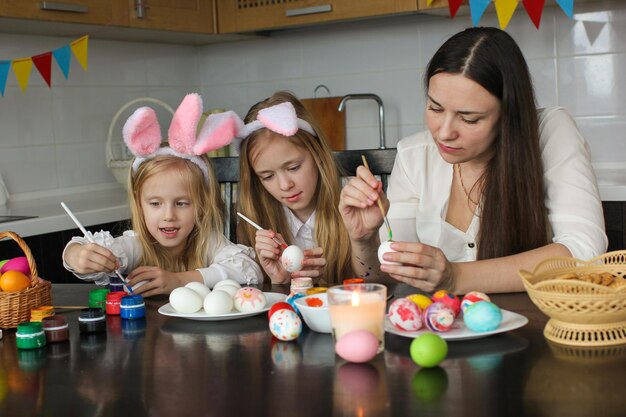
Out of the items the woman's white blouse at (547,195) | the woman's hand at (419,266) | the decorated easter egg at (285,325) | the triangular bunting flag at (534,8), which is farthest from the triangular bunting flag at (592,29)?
the decorated easter egg at (285,325)

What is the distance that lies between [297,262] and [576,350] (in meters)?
0.68

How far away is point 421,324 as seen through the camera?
4.02 feet

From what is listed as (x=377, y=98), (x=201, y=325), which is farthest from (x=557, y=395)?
(x=377, y=98)

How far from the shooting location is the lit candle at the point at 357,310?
1.12 meters

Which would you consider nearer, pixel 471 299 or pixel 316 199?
pixel 471 299

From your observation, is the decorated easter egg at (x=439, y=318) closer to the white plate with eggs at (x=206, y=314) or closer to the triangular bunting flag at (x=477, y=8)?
the white plate with eggs at (x=206, y=314)

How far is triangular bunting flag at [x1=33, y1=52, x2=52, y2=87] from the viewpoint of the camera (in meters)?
3.10

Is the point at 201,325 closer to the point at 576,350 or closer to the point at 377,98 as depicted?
the point at 576,350

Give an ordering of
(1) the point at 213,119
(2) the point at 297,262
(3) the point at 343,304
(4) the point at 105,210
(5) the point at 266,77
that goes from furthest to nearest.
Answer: (5) the point at 266,77
(4) the point at 105,210
(1) the point at 213,119
(2) the point at 297,262
(3) the point at 343,304

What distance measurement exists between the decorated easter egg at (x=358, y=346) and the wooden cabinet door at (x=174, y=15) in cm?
242

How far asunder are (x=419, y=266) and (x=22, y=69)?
209 centimetres

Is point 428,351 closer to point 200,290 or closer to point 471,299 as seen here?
point 471,299

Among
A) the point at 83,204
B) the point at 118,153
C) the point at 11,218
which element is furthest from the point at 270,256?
the point at 118,153

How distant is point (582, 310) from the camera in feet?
3.72
